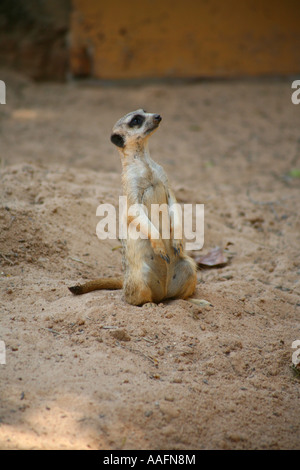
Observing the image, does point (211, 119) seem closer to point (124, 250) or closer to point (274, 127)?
point (274, 127)

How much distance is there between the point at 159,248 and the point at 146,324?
1.54ft

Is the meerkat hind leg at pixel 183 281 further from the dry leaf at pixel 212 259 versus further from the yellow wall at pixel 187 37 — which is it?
the yellow wall at pixel 187 37

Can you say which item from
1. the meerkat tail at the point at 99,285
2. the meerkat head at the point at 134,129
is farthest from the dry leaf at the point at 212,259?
the meerkat head at the point at 134,129

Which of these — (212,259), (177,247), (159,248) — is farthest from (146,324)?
(212,259)

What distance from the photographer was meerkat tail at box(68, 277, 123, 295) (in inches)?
117

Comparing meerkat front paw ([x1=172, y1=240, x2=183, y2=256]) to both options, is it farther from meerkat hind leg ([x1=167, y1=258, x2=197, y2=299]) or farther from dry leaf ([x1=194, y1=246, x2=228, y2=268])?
dry leaf ([x1=194, y1=246, x2=228, y2=268])

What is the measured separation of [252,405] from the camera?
2264 millimetres

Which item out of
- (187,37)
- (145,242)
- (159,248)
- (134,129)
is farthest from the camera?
(187,37)

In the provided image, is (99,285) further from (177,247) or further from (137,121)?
(137,121)

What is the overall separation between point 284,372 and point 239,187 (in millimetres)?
3117

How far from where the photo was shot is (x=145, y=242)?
305cm

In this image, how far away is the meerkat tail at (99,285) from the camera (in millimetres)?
2975

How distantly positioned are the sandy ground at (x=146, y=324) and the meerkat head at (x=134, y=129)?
941mm
